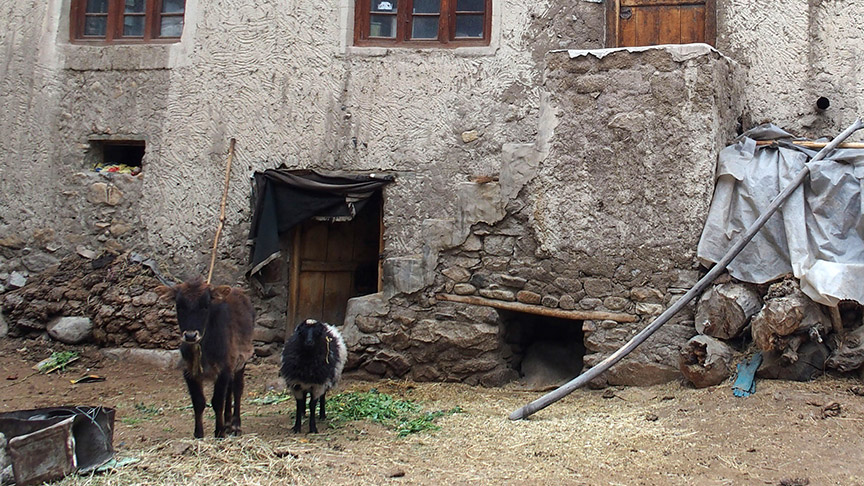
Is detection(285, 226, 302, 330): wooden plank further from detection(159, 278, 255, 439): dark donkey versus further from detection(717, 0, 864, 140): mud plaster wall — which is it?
detection(717, 0, 864, 140): mud plaster wall

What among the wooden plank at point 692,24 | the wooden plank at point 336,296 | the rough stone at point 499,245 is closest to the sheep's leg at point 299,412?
the rough stone at point 499,245

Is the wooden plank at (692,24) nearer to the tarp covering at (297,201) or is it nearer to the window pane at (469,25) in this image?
the window pane at (469,25)

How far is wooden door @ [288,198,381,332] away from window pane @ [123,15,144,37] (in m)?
2.82

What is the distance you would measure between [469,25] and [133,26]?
3.66 m

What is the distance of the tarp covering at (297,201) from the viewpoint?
24.6 feet

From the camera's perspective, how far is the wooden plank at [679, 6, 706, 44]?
730 cm

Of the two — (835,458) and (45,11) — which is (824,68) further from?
(45,11)

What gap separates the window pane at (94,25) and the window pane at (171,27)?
70 cm

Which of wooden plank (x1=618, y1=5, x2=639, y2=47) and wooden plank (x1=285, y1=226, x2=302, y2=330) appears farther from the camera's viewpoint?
wooden plank (x1=285, y1=226, x2=302, y2=330)

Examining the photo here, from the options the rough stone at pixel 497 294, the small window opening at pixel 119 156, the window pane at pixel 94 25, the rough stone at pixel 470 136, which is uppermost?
the window pane at pixel 94 25

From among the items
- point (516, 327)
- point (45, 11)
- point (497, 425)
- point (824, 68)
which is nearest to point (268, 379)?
point (516, 327)

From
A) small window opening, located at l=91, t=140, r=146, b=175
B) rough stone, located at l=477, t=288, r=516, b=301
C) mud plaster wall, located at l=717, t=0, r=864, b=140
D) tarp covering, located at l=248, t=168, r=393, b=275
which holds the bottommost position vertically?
rough stone, located at l=477, t=288, r=516, b=301

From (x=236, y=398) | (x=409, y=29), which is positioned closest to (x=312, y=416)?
(x=236, y=398)

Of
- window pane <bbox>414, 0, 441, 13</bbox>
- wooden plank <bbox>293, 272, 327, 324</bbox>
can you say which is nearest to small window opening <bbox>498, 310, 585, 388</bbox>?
wooden plank <bbox>293, 272, 327, 324</bbox>
